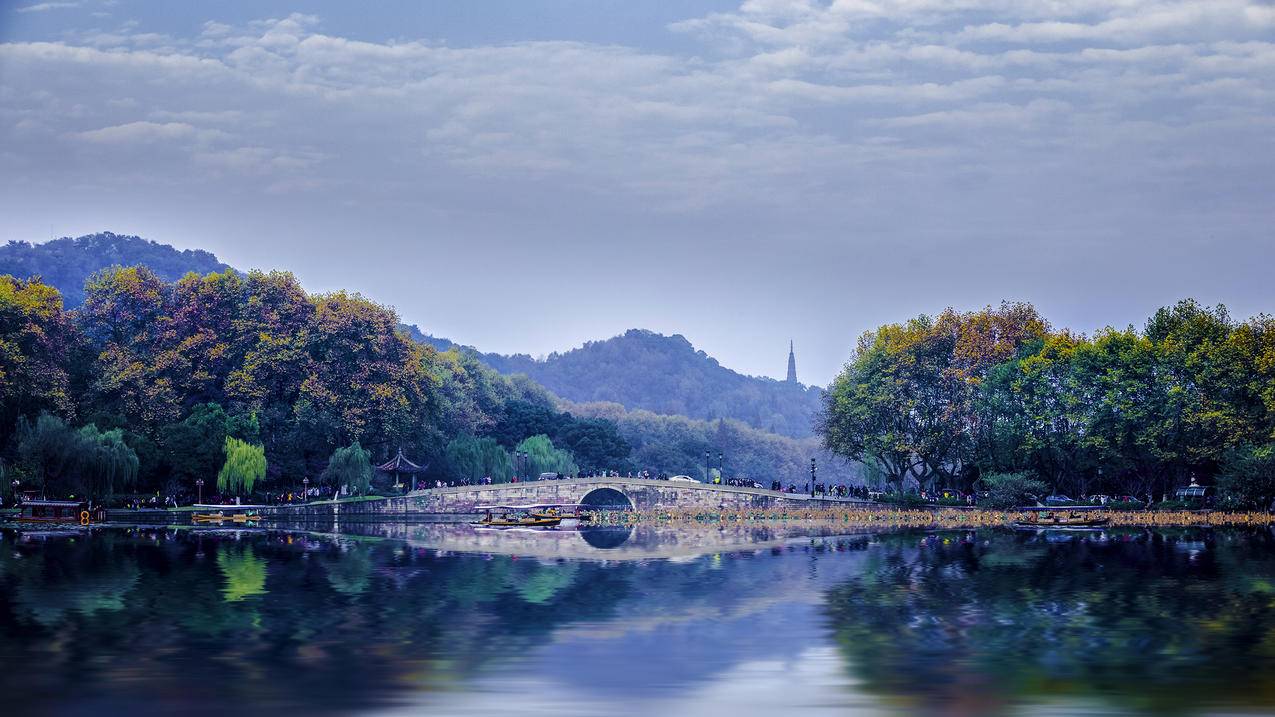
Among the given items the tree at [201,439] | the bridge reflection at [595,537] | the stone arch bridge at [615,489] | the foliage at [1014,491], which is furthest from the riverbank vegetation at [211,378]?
the foliage at [1014,491]

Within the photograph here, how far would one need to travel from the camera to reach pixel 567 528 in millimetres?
89562

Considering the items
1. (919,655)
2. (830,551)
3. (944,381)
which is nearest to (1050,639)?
(919,655)

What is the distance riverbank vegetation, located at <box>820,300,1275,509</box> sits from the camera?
84562mm

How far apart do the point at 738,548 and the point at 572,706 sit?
40.2 meters

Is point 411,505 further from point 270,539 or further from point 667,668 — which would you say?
point 667,668

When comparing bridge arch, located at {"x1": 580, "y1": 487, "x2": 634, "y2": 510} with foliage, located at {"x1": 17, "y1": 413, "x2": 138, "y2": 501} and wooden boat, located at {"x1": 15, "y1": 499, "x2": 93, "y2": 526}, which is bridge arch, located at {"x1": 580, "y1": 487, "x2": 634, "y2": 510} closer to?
foliage, located at {"x1": 17, "y1": 413, "x2": 138, "y2": 501}

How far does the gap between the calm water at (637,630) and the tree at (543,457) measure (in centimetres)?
5544

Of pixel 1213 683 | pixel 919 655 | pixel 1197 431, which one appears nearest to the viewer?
pixel 1213 683

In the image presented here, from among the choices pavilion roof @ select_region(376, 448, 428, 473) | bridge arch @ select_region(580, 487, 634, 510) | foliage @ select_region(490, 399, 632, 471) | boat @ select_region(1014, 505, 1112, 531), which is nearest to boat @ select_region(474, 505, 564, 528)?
pavilion roof @ select_region(376, 448, 428, 473)

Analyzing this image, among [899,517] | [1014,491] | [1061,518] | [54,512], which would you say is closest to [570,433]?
[899,517]

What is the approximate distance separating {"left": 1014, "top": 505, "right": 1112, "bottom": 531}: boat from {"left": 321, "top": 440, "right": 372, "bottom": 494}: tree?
41687mm

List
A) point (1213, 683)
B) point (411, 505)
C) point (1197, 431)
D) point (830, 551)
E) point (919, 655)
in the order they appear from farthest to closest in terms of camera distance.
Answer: point (411, 505), point (1197, 431), point (830, 551), point (919, 655), point (1213, 683)

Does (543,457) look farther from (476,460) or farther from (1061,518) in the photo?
(1061,518)

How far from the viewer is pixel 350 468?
3684 inches
